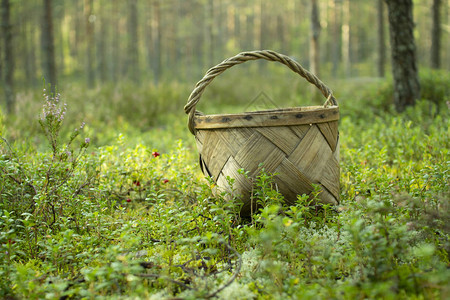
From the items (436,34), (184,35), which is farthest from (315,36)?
(184,35)

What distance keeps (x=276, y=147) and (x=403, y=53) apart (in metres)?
4.84

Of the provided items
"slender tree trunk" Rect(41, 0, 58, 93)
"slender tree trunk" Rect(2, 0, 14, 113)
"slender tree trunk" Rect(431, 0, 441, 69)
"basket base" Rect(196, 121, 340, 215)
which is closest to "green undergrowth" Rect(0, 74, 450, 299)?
"basket base" Rect(196, 121, 340, 215)

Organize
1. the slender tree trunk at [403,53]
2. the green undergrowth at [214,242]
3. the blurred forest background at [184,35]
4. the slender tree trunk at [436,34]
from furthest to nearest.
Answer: the blurred forest background at [184,35] → the slender tree trunk at [436,34] → the slender tree trunk at [403,53] → the green undergrowth at [214,242]

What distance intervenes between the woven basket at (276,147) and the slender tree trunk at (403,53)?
4.36m

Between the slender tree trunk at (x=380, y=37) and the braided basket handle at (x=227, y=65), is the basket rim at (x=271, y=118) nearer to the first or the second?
the braided basket handle at (x=227, y=65)

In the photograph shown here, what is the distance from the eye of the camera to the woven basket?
6.92 ft

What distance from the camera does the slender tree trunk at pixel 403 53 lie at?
567 centimetres

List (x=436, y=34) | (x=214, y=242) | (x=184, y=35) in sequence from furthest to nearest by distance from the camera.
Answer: (x=184, y=35) → (x=436, y=34) → (x=214, y=242)

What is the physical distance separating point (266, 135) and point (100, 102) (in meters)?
7.15

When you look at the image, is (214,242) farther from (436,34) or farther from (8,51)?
(436,34)

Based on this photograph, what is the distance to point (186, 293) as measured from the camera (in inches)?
56.4

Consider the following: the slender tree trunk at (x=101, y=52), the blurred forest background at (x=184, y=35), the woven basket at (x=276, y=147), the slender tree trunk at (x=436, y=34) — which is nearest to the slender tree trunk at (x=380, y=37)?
the slender tree trunk at (x=436, y=34)

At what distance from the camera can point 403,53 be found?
228 inches

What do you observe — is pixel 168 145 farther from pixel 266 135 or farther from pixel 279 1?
pixel 279 1
